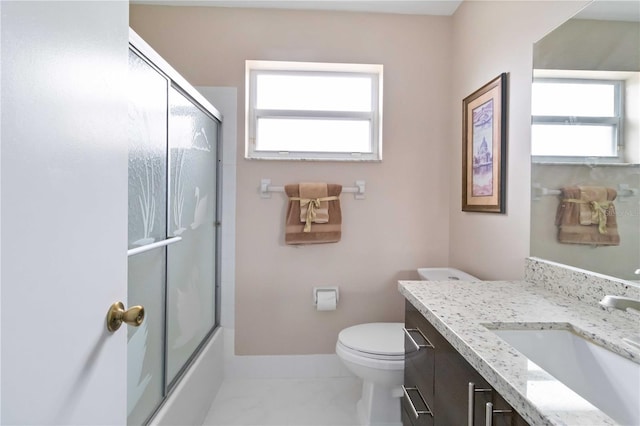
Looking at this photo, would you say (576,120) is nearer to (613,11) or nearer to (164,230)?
(613,11)

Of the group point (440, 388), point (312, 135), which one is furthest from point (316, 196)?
point (440, 388)

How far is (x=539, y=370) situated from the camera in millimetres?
589

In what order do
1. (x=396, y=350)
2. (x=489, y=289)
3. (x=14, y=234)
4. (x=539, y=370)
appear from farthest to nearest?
(x=396, y=350)
(x=489, y=289)
(x=539, y=370)
(x=14, y=234)

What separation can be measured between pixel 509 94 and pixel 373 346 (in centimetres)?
135

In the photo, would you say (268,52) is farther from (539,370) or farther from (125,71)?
(539,370)

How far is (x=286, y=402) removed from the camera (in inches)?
67.1

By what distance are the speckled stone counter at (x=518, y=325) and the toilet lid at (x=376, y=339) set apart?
16.9 inches

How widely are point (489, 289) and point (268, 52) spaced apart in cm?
182

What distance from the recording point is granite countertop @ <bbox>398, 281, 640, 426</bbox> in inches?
19.6

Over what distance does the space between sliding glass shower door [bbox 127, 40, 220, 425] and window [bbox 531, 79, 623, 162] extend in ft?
4.94

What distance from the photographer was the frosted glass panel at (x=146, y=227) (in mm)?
1013

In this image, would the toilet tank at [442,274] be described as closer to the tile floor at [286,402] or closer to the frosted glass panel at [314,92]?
the tile floor at [286,402]

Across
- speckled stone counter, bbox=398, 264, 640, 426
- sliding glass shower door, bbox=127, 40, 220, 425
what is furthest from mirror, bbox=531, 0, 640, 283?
sliding glass shower door, bbox=127, 40, 220, 425

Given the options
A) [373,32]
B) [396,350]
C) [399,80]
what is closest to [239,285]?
[396,350]
